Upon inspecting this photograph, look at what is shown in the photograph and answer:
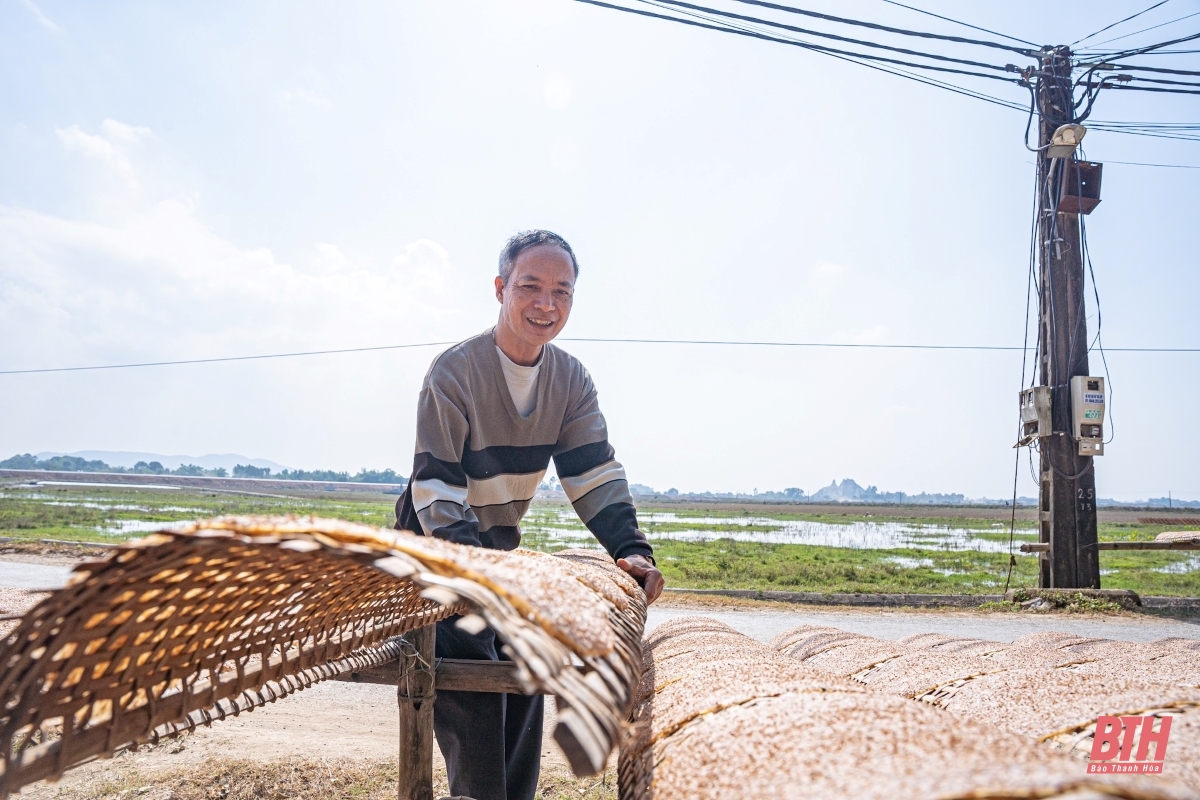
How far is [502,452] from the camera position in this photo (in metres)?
2.64

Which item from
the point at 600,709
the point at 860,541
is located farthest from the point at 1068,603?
the point at 860,541

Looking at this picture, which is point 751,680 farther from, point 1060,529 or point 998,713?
point 1060,529

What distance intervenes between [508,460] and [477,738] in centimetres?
96

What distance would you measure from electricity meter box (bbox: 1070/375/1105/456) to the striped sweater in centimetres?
795

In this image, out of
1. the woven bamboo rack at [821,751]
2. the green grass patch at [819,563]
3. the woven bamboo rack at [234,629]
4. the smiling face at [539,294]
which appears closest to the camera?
the woven bamboo rack at [821,751]

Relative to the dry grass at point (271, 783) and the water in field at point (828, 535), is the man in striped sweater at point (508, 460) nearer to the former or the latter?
the dry grass at point (271, 783)

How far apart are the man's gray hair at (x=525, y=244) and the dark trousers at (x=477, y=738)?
1.30 meters

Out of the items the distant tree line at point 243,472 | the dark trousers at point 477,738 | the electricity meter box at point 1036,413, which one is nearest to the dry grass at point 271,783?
the dark trousers at point 477,738

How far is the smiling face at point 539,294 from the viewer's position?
2.46 meters

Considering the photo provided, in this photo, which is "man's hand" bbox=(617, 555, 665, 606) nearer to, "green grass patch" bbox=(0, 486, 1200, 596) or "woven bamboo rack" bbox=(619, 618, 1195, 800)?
"woven bamboo rack" bbox=(619, 618, 1195, 800)

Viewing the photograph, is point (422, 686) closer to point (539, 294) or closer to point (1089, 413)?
point (539, 294)

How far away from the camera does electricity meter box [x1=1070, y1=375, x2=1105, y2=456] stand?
8.35 metres

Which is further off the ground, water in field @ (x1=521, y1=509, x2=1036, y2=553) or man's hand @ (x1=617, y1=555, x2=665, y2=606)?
man's hand @ (x1=617, y1=555, x2=665, y2=606)

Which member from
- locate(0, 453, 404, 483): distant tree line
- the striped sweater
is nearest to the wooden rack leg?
the striped sweater
